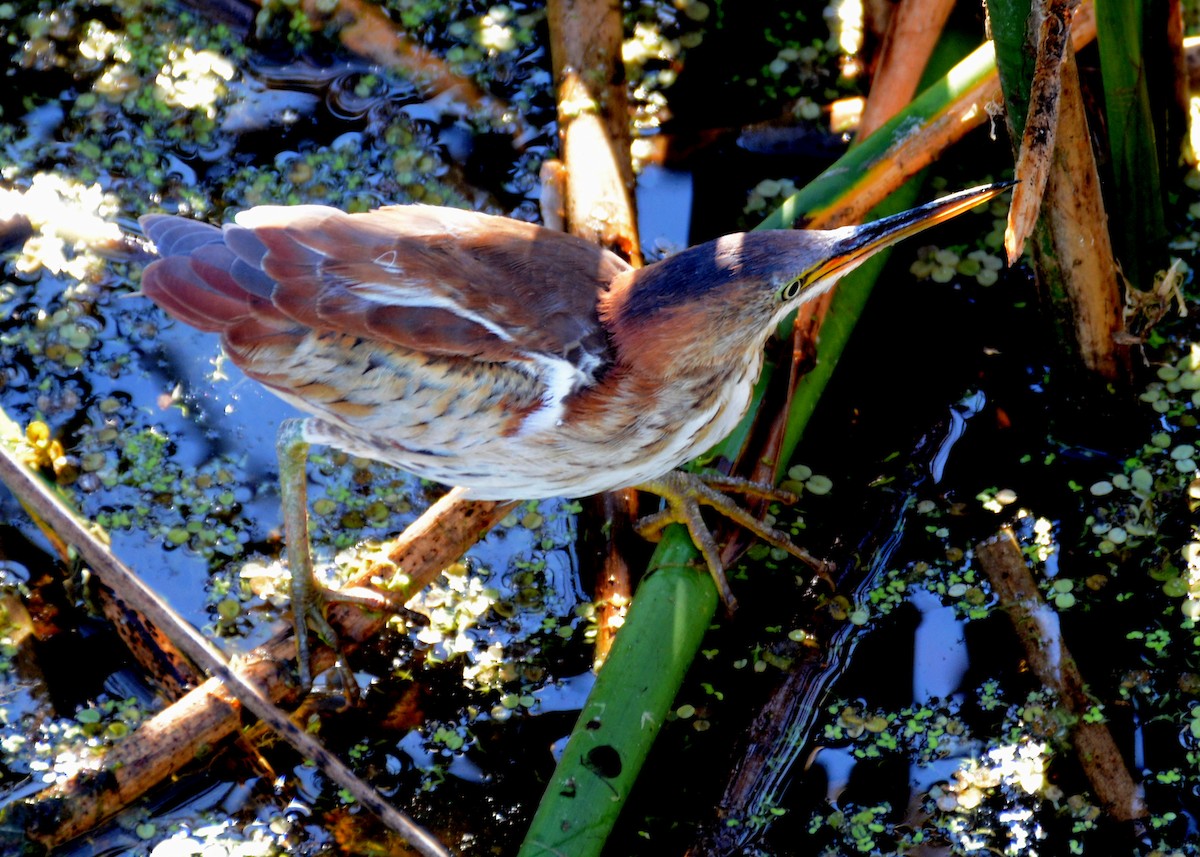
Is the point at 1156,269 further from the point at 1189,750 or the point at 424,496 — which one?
the point at 424,496

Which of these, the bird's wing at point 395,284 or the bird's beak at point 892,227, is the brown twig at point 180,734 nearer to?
the bird's wing at point 395,284

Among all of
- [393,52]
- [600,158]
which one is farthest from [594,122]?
[393,52]

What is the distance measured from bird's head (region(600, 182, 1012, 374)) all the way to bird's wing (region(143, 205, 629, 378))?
118 millimetres

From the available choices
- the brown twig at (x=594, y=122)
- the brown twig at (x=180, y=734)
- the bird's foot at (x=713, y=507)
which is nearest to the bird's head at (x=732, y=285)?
the bird's foot at (x=713, y=507)

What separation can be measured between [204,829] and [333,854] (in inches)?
12.7

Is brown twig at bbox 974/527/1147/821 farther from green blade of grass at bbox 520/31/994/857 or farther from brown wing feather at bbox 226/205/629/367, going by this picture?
brown wing feather at bbox 226/205/629/367

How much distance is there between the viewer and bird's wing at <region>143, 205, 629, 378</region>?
8.66 feet

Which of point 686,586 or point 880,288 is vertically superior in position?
point 880,288

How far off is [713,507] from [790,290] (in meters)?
0.79

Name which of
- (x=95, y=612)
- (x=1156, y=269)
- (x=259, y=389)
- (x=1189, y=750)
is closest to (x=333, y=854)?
(x=95, y=612)

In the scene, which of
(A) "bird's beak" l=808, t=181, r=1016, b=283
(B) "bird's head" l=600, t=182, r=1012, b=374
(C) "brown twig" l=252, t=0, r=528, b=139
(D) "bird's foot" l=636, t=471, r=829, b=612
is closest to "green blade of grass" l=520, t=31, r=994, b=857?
(D) "bird's foot" l=636, t=471, r=829, b=612

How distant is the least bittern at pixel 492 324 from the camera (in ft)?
8.64

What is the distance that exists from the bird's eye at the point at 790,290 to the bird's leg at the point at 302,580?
1.21 meters

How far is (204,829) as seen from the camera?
2.91 meters
